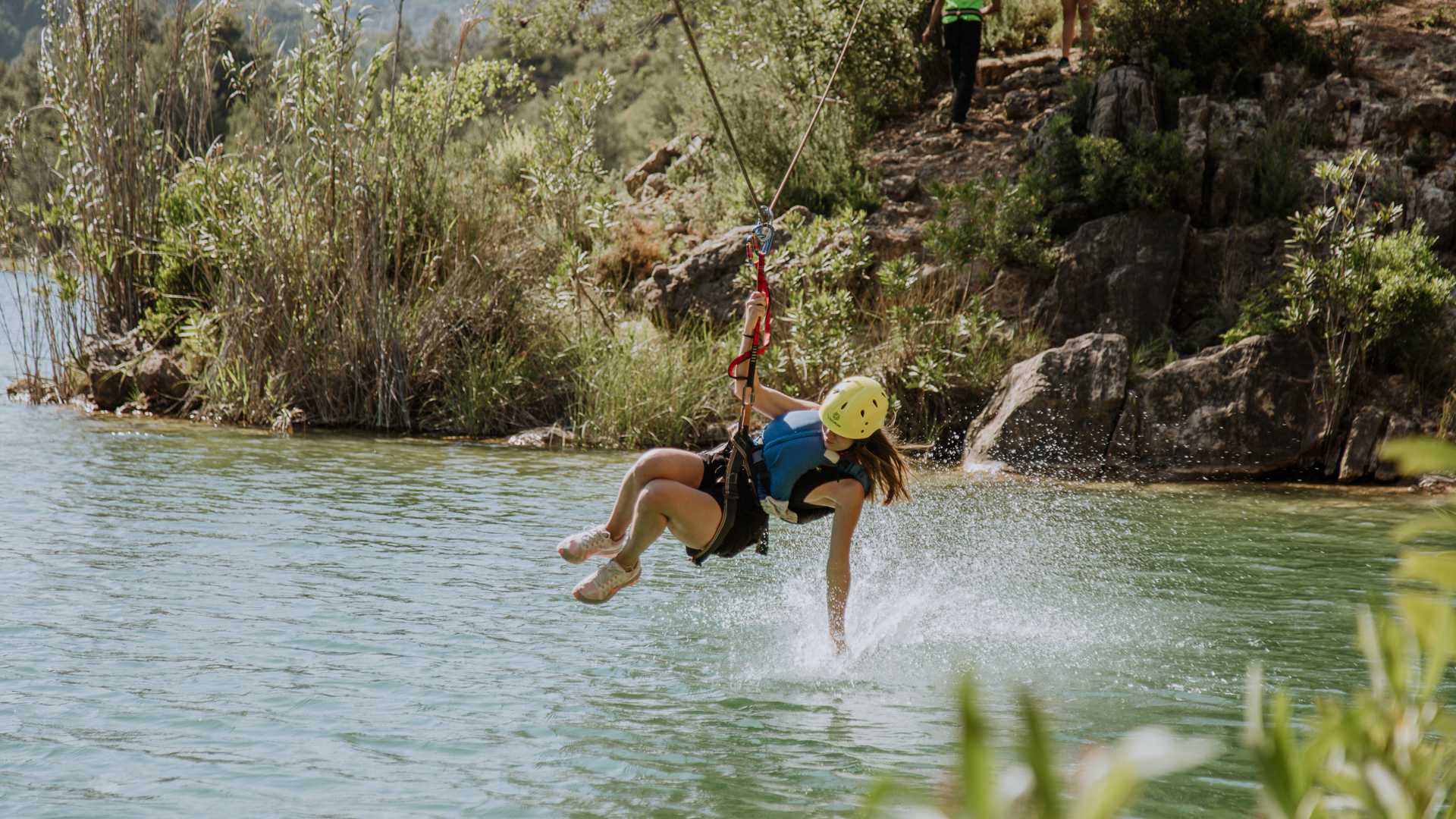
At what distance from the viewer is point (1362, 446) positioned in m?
12.4

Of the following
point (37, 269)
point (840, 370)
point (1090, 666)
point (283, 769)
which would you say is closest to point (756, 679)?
point (1090, 666)

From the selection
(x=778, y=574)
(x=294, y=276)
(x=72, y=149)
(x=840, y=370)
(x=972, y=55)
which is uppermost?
(x=972, y=55)

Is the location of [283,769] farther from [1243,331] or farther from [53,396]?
[53,396]

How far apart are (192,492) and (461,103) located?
21.2ft

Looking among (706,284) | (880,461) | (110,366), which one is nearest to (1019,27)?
(706,284)

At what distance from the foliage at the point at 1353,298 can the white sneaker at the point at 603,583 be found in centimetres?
894

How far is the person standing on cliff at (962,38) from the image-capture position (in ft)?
51.1

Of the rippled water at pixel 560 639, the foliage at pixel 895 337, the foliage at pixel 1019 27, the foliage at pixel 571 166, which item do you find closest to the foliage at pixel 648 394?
the foliage at pixel 895 337

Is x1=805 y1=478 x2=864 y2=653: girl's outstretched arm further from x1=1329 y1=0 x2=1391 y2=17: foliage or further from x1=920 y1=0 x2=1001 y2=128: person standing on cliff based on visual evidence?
x1=1329 y1=0 x2=1391 y2=17: foliage

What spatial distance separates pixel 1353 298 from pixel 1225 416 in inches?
64.8

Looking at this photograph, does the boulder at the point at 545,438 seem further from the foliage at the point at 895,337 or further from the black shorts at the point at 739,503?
the black shorts at the point at 739,503

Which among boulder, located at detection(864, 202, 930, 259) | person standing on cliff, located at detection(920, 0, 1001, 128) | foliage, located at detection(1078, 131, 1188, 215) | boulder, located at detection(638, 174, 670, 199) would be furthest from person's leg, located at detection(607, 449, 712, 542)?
boulder, located at detection(638, 174, 670, 199)

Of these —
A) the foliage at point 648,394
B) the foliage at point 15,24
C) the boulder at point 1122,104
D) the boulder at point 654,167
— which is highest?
the foliage at point 15,24

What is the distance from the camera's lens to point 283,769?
4652 millimetres
